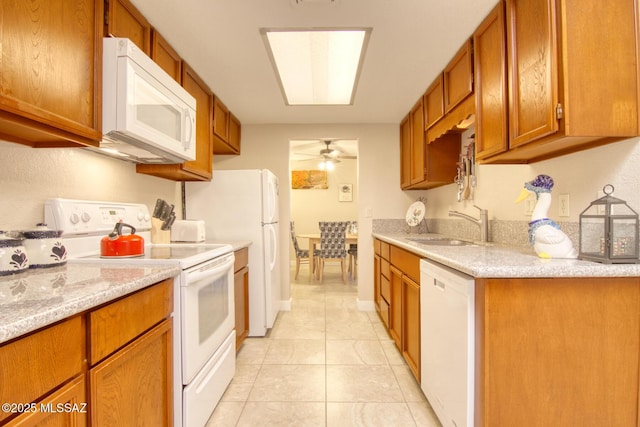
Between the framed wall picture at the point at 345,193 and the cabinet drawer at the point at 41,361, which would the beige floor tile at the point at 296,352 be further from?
the framed wall picture at the point at 345,193

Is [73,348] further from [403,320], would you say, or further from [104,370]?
[403,320]

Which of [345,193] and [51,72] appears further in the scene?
[345,193]

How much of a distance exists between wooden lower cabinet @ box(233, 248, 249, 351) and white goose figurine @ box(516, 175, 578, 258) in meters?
1.83

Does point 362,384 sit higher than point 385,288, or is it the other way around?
point 385,288

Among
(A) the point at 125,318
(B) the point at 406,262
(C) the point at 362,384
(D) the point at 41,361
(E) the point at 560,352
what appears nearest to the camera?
(D) the point at 41,361

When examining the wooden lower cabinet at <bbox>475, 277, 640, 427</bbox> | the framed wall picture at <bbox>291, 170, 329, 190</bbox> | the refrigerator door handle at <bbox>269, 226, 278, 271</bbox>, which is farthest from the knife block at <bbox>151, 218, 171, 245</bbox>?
the framed wall picture at <bbox>291, 170, 329, 190</bbox>

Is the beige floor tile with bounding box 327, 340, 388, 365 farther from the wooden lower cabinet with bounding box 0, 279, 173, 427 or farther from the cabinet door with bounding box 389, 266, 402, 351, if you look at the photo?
the wooden lower cabinet with bounding box 0, 279, 173, 427

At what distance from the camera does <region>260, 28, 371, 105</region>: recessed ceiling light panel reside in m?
1.81

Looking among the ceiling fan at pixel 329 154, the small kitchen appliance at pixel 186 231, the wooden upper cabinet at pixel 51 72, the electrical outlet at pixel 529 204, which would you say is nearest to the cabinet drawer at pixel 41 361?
the wooden upper cabinet at pixel 51 72

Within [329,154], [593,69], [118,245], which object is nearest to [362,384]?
[118,245]

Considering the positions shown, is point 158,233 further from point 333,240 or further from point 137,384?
point 333,240

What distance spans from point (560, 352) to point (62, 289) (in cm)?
161

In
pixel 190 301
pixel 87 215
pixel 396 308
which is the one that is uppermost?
pixel 87 215

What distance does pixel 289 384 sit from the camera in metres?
1.95
